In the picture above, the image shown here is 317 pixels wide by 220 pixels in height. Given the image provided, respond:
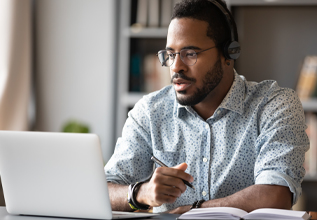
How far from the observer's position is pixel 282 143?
1372mm

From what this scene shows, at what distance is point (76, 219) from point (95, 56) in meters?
1.82

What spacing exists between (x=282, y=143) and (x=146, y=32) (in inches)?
57.4

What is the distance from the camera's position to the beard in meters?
1.52

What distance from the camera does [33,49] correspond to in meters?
2.84

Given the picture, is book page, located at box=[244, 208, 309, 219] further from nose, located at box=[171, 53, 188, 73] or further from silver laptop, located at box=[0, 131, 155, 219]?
nose, located at box=[171, 53, 188, 73]

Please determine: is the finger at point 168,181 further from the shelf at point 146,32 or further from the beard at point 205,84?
the shelf at point 146,32

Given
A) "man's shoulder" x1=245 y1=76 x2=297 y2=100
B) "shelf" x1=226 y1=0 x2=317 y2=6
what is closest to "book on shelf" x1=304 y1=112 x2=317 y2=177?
"shelf" x1=226 y1=0 x2=317 y2=6

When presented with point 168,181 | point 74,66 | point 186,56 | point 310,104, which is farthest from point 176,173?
point 74,66

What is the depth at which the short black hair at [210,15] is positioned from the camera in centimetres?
154

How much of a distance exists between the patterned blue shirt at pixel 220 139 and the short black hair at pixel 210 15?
0.58ft

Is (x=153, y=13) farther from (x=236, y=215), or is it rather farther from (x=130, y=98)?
(x=236, y=215)

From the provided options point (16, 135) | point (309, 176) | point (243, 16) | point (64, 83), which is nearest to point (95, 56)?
point (64, 83)

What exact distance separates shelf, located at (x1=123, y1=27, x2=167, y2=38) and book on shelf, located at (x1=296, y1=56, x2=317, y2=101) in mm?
844

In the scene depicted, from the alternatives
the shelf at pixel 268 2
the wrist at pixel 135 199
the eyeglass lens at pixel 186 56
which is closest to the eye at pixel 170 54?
the eyeglass lens at pixel 186 56
